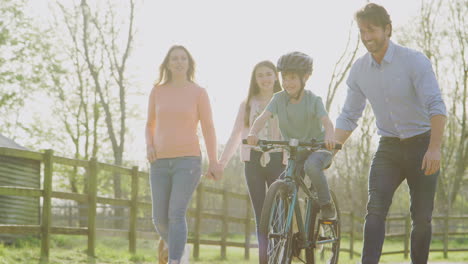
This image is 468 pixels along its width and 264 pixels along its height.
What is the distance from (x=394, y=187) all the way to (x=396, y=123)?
1.38 feet

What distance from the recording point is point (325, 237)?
17.2 ft

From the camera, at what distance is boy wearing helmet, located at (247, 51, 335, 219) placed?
494 centimetres

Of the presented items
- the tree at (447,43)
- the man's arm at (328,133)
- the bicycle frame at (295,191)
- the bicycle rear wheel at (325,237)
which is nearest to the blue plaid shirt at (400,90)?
the man's arm at (328,133)

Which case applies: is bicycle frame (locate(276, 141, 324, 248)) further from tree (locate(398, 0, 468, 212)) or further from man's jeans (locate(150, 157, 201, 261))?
tree (locate(398, 0, 468, 212))

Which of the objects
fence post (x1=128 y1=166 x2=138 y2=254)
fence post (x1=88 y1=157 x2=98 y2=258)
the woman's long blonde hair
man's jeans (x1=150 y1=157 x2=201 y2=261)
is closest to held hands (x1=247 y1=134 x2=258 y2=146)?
man's jeans (x1=150 y1=157 x2=201 y2=261)

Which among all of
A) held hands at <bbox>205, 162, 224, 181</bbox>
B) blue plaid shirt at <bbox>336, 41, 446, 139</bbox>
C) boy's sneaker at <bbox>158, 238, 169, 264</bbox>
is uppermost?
blue plaid shirt at <bbox>336, 41, 446, 139</bbox>

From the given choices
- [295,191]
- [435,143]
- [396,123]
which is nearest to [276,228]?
[295,191]

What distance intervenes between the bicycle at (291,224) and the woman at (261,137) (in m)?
A: 0.89

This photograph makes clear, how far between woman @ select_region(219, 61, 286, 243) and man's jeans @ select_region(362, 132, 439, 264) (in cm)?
169

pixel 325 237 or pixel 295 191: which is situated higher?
A: pixel 295 191

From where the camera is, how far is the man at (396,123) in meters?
4.39

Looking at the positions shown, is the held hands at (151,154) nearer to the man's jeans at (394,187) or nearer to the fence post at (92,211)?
the man's jeans at (394,187)

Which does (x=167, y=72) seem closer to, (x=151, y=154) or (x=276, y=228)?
(x=151, y=154)

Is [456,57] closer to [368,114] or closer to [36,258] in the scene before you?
[368,114]
